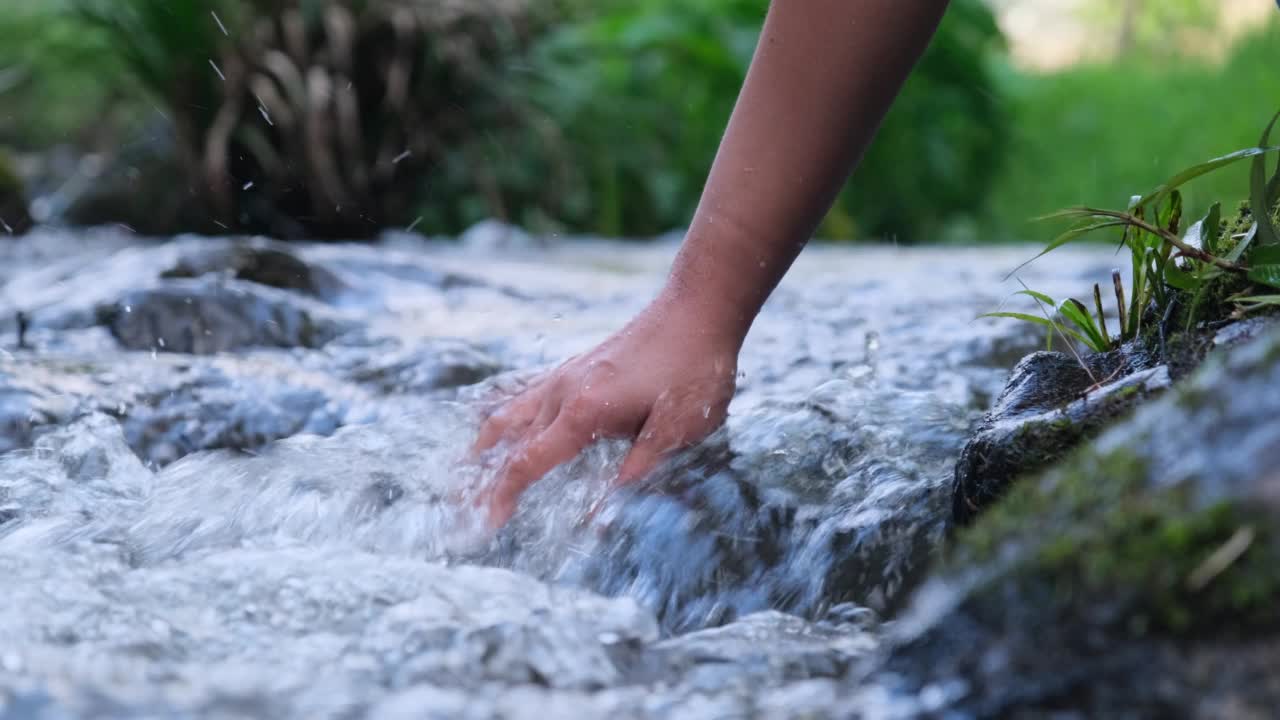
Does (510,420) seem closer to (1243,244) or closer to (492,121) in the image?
(1243,244)

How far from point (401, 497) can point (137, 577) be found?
0.37 metres

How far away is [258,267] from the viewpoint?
3.26m

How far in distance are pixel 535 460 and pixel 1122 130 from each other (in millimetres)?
7540

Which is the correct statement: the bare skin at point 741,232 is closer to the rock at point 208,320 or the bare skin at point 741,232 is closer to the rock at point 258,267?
the rock at point 208,320

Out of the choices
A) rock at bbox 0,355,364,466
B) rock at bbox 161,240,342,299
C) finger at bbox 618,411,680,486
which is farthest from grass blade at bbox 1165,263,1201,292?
rock at bbox 161,240,342,299

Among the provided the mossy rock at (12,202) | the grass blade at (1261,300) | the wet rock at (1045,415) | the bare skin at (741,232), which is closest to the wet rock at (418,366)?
the bare skin at (741,232)

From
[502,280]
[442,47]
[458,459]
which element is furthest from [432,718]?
[442,47]

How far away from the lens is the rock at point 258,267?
3.17 meters

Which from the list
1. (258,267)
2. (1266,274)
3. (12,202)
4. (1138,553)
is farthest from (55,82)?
(1138,553)

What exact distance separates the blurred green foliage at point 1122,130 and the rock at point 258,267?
5134 millimetres

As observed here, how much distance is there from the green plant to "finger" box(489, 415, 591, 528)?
A: 0.57 m

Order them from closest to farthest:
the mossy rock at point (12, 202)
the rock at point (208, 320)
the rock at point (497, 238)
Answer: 1. the rock at point (208, 320)
2. the rock at point (497, 238)
3. the mossy rock at point (12, 202)

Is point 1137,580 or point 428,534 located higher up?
point 1137,580

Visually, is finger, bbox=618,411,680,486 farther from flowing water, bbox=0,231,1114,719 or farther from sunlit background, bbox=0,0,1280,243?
sunlit background, bbox=0,0,1280,243
